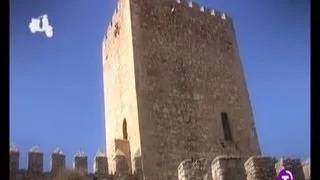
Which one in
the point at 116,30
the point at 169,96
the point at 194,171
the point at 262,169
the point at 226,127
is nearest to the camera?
the point at 262,169

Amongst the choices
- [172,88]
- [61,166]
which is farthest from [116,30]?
[61,166]

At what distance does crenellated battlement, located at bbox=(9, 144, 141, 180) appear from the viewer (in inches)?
260

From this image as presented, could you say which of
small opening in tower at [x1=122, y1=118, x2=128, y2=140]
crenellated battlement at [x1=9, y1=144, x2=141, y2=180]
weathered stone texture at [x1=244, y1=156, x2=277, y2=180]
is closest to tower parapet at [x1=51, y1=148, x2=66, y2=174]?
crenellated battlement at [x1=9, y1=144, x2=141, y2=180]

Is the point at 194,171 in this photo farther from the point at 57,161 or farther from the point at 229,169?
the point at 57,161

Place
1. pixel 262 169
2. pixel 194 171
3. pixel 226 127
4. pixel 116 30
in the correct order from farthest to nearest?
pixel 116 30
pixel 226 127
pixel 194 171
pixel 262 169

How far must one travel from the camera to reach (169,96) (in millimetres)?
8062

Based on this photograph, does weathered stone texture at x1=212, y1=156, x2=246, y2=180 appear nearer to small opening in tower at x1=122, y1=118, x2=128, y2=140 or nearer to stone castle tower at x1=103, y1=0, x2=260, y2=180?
stone castle tower at x1=103, y1=0, x2=260, y2=180

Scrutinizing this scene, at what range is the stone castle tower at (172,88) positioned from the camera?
764 centimetres

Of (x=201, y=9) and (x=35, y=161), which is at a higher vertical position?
(x=201, y=9)

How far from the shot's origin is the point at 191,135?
794cm

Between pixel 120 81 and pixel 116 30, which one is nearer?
pixel 120 81

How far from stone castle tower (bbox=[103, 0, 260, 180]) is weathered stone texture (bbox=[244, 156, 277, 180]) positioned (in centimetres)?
162

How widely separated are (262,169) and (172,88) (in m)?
2.53

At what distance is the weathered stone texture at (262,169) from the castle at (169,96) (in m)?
0.69
